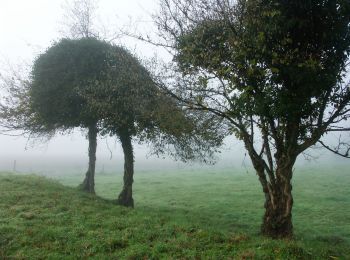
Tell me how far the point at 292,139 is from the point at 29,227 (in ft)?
35.0

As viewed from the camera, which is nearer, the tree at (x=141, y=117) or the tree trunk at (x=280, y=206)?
the tree trunk at (x=280, y=206)

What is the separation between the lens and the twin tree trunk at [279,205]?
46.1 ft

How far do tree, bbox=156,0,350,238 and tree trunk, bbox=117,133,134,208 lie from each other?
926 cm

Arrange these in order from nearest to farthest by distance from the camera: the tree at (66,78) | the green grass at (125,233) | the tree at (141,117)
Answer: the green grass at (125,233), the tree at (141,117), the tree at (66,78)

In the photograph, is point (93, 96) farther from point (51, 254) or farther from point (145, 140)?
point (51, 254)

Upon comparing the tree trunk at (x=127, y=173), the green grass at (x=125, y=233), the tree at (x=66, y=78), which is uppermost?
the tree at (x=66, y=78)

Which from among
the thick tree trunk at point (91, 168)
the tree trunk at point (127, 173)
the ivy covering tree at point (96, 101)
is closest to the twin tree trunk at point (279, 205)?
the ivy covering tree at point (96, 101)

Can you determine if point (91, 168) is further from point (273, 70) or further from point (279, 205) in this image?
point (273, 70)

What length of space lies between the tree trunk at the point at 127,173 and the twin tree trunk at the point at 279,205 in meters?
10.6

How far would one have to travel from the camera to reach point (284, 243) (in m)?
11.6

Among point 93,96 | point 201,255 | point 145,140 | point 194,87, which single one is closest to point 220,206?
point 145,140

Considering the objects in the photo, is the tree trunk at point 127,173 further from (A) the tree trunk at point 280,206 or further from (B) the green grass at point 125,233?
(A) the tree trunk at point 280,206

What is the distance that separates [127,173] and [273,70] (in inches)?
547

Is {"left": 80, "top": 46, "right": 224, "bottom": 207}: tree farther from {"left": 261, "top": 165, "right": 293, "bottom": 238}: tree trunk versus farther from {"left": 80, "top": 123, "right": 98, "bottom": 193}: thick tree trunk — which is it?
{"left": 261, "top": 165, "right": 293, "bottom": 238}: tree trunk
